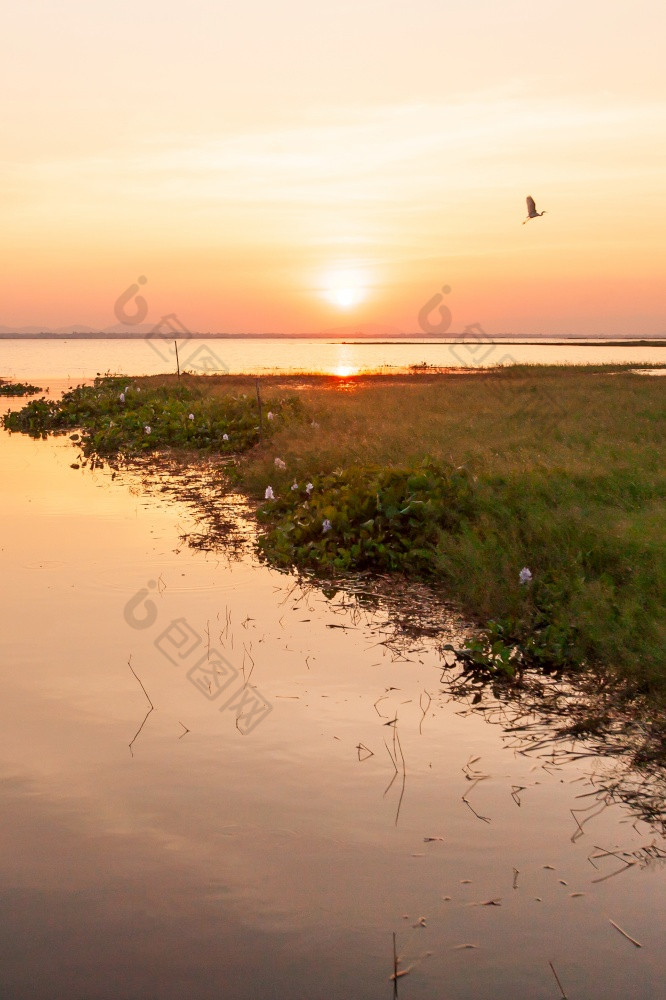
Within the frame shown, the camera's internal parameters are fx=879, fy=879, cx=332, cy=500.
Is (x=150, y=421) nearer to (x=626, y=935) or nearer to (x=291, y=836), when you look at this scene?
(x=291, y=836)

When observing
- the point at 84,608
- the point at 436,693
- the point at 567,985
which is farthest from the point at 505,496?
the point at 567,985

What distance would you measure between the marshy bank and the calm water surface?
3.31 feet

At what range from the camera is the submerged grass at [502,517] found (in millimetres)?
6879

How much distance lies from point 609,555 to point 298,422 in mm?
12785

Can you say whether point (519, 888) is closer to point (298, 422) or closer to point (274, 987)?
point (274, 987)

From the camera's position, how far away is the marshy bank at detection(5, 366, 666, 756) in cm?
677

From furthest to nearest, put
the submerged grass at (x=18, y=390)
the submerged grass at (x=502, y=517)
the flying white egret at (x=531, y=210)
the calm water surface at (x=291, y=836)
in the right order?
the submerged grass at (x=18, y=390)
the flying white egret at (x=531, y=210)
the submerged grass at (x=502, y=517)
the calm water surface at (x=291, y=836)

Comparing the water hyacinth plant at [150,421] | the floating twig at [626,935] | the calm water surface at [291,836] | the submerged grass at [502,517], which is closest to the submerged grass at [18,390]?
the water hyacinth plant at [150,421]

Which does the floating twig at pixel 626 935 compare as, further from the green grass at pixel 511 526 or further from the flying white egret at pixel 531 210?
the flying white egret at pixel 531 210

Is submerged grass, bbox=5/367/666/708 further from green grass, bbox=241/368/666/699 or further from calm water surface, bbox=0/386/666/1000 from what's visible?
calm water surface, bbox=0/386/666/1000

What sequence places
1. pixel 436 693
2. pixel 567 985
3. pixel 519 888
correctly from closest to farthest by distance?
1. pixel 567 985
2. pixel 519 888
3. pixel 436 693

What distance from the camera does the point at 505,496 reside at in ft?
32.5

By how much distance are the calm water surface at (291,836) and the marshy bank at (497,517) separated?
1.01 m

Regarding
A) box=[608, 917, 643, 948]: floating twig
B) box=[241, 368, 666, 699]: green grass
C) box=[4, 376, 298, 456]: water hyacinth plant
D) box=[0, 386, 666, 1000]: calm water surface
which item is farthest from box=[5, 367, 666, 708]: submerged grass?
box=[608, 917, 643, 948]: floating twig
